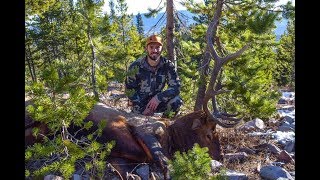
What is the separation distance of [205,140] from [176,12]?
3.96m

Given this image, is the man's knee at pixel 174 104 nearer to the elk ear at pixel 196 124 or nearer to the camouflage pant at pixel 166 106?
the camouflage pant at pixel 166 106

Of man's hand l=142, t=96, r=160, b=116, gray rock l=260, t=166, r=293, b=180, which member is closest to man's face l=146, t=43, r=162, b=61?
man's hand l=142, t=96, r=160, b=116

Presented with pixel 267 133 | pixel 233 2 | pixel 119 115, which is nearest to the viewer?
pixel 119 115

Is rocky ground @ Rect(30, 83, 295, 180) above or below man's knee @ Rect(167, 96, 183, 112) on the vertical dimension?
below

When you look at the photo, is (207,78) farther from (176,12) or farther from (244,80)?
(176,12)

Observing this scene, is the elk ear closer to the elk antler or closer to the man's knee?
the elk antler

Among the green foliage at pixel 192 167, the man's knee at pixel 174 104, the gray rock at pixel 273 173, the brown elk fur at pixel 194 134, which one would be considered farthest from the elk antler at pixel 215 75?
the green foliage at pixel 192 167

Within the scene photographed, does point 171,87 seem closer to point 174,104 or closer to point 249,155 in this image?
point 174,104

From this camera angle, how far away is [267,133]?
718 cm

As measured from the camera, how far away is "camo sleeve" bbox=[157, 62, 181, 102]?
21.2 feet

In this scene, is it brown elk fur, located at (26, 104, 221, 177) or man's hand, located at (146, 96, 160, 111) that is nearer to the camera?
brown elk fur, located at (26, 104, 221, 177)

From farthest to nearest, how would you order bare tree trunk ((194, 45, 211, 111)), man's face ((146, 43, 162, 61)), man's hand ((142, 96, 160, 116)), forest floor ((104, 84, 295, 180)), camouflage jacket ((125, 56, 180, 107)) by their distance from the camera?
camouflage jacket ((125, 56, 180, 107))
man's face ((146, 43, 162, 61))
bare tree trunk ((194, 45, 211, 111))
man's hand ((142, 96, 160, 116))
forest floor ((104, 84, 295, 180))
